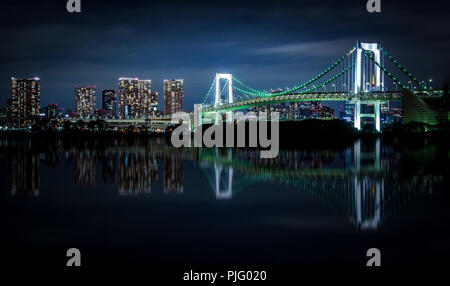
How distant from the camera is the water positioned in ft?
20.0

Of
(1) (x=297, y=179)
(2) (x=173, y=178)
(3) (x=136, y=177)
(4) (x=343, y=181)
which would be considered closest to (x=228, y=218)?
(1) (x=297, y=179)

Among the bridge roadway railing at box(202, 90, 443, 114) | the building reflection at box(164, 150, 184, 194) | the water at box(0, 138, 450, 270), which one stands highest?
the bridge roadway railing at box(202, 90, 443, 114)

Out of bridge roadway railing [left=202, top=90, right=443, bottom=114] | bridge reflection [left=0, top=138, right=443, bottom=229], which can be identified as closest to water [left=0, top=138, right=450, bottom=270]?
bridge reflection [left=0, top=138, right=443, bottom=229]

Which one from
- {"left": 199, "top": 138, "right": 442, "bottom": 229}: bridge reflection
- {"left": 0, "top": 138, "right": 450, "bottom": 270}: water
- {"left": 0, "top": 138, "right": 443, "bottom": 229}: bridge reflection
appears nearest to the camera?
{"left": 0, "top": 138, "right": 450, "bottom": 270}: water

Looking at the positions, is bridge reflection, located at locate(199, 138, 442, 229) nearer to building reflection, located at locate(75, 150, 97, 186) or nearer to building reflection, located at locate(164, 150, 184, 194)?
building reflection, located at locate(164, 150, 184, 194)

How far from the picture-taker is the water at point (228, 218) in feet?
20.0

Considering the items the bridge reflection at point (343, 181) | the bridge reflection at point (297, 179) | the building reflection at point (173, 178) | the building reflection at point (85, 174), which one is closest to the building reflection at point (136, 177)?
the bridge reflection at point (297, 179)

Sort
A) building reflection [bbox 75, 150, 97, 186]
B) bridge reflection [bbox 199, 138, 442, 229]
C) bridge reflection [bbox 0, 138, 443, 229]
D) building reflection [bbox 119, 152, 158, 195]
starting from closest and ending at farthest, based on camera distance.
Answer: bridge reflection [bbox 199, 138, 442, 229] → bridge reflection [bbox 0, 138, 443, 229] → building reflection [bbox 119, 152, 158, 195] → building reflection [bbox 75, 150, 97, 186]

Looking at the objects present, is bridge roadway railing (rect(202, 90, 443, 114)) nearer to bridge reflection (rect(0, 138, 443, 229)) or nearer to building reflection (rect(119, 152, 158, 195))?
bridge reflection (rect(0, 138, 443, 229))

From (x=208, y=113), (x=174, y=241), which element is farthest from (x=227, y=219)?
(x=208, y=113)

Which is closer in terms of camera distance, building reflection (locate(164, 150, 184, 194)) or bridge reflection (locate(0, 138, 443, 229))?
bridge reflection (locate(0, 138, 443, 229))

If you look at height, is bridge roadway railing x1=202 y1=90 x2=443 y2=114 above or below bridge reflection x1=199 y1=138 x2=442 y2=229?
above
